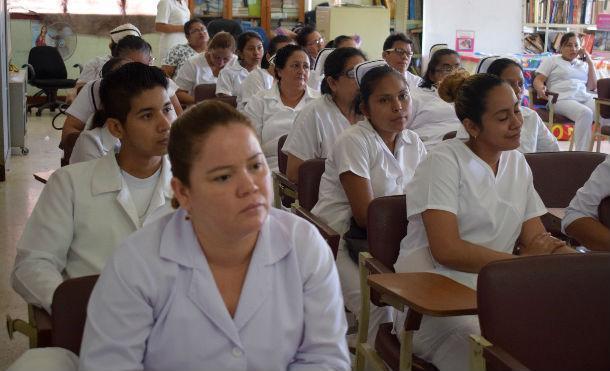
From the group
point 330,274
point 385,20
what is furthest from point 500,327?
point 385,20

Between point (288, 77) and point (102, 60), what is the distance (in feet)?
5.61

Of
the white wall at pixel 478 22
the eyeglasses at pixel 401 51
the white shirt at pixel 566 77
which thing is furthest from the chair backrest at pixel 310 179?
the white wall at pixel 478 22

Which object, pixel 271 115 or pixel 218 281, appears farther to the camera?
pixel 271 115

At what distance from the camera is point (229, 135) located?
160 centimetres

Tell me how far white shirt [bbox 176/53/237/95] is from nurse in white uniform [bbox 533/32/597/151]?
10.2 ft

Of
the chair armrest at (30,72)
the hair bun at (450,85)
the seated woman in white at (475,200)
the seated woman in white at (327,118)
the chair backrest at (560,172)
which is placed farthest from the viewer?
the chair armrest at (30,72)

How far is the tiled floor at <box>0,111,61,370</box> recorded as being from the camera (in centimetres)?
346

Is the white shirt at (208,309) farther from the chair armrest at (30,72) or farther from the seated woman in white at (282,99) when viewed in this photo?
the chair armrest at (30,72)

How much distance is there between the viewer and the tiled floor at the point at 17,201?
346cm

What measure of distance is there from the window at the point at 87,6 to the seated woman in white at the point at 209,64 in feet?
13.1

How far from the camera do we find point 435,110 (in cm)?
513

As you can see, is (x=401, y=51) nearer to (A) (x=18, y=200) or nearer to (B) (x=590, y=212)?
(A) (x=18, y=200)

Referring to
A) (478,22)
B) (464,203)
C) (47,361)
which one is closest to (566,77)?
(478,22)

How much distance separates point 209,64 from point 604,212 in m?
5.06
